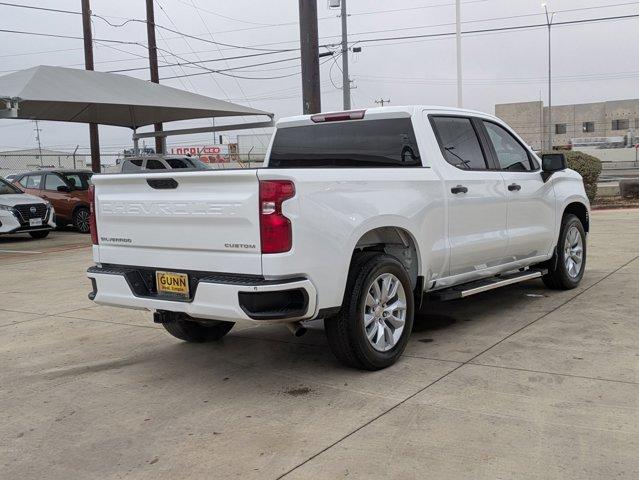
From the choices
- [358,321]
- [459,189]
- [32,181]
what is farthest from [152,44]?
[358,321]

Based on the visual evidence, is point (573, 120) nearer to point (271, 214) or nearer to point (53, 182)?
point (53, 182)

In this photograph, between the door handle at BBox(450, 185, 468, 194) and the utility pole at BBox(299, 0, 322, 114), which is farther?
the utility pole at BBox(299, 0, 322, 114)

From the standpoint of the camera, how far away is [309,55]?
1474cm

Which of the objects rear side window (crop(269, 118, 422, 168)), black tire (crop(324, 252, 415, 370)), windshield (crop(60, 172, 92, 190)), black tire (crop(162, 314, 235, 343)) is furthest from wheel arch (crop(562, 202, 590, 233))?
windshield (crop(60, 172, 92, 190))

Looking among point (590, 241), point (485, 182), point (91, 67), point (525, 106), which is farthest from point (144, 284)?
point (525, 106)

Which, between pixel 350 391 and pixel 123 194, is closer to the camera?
pixel 350 391

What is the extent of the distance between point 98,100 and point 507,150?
13015mm

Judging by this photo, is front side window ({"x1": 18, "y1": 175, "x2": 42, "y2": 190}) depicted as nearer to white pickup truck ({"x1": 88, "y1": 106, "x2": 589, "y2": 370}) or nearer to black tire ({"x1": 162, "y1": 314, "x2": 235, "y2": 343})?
white pickup truck ({"x1": 88, "y1": 106, "x2": 589, "y2": 370})

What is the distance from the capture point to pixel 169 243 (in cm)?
454

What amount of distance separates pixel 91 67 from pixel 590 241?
17.4 meters

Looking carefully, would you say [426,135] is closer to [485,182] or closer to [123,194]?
[485,182]

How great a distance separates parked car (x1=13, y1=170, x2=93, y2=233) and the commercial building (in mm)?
64906

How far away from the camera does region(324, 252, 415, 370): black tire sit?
14.8ft

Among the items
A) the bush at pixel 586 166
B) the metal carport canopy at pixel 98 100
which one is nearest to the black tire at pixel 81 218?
the metal carport canopy at pixel 98 100
